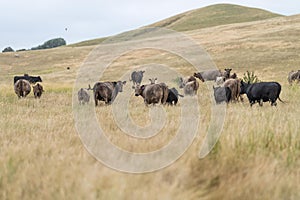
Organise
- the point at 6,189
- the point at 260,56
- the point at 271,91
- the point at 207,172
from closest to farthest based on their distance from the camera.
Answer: the point at 6,189 → the point at 207,172 → the point at 271,91 → the point at 260,56

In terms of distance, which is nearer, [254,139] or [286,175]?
[286,175]

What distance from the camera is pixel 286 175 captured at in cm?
393

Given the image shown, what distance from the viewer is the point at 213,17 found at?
11462 cm

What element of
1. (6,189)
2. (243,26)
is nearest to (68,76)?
(243,26)

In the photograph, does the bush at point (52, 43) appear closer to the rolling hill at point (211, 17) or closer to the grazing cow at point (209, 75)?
the rolling hill at point (211, 17)

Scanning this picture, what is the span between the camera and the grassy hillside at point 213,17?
107875 millimetres

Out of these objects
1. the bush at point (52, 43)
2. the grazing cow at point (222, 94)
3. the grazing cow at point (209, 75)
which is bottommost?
the grazing cow at point (222, 94)

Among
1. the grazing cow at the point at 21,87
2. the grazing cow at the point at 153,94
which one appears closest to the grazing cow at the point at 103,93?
the grazing cow at the point at 153,94

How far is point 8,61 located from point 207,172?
249 feet

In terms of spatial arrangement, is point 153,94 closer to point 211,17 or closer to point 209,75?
Result: point 209,75

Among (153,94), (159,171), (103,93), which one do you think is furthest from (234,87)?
(159,171)

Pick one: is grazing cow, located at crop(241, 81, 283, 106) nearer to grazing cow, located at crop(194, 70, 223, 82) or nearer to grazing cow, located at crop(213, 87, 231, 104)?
grazing cow, located at crop(213, 87, 231, 104)

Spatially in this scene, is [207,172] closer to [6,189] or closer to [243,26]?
[6,189]

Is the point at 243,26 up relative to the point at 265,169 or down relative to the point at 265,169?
up
